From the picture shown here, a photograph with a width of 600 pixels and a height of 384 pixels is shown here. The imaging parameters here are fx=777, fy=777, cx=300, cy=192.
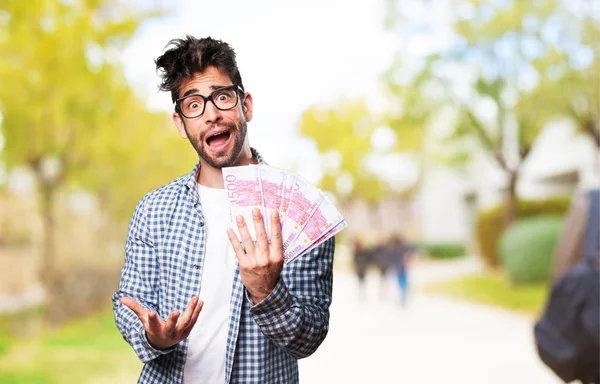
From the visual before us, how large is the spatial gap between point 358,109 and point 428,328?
20.9m

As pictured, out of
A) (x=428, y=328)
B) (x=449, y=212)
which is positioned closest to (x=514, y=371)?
(x=428, y=328)

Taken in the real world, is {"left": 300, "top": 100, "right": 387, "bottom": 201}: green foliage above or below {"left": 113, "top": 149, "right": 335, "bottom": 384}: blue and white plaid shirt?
above

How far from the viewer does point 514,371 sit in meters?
6.00

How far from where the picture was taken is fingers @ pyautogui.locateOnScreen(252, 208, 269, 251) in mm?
1343

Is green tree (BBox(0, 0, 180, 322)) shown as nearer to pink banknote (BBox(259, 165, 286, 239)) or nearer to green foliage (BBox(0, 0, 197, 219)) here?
green foliage (BBox(0, 0, 197, 219))

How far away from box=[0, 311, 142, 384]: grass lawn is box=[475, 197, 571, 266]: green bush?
7581mm

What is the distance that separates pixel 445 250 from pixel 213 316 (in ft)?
79.0

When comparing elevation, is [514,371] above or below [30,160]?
below

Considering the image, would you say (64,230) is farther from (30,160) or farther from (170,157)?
(170,157)

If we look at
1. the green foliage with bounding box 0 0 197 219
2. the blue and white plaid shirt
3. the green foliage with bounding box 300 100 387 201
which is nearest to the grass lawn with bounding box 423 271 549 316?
the green foliage with bounding box 0 0 197 219

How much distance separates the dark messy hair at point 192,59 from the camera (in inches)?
60.5

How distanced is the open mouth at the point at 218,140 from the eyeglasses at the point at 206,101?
0.16 feet

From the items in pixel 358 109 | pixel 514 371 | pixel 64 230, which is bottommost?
pixel 514 371

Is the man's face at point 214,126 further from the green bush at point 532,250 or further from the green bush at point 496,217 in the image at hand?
the green bush at point 496,217
